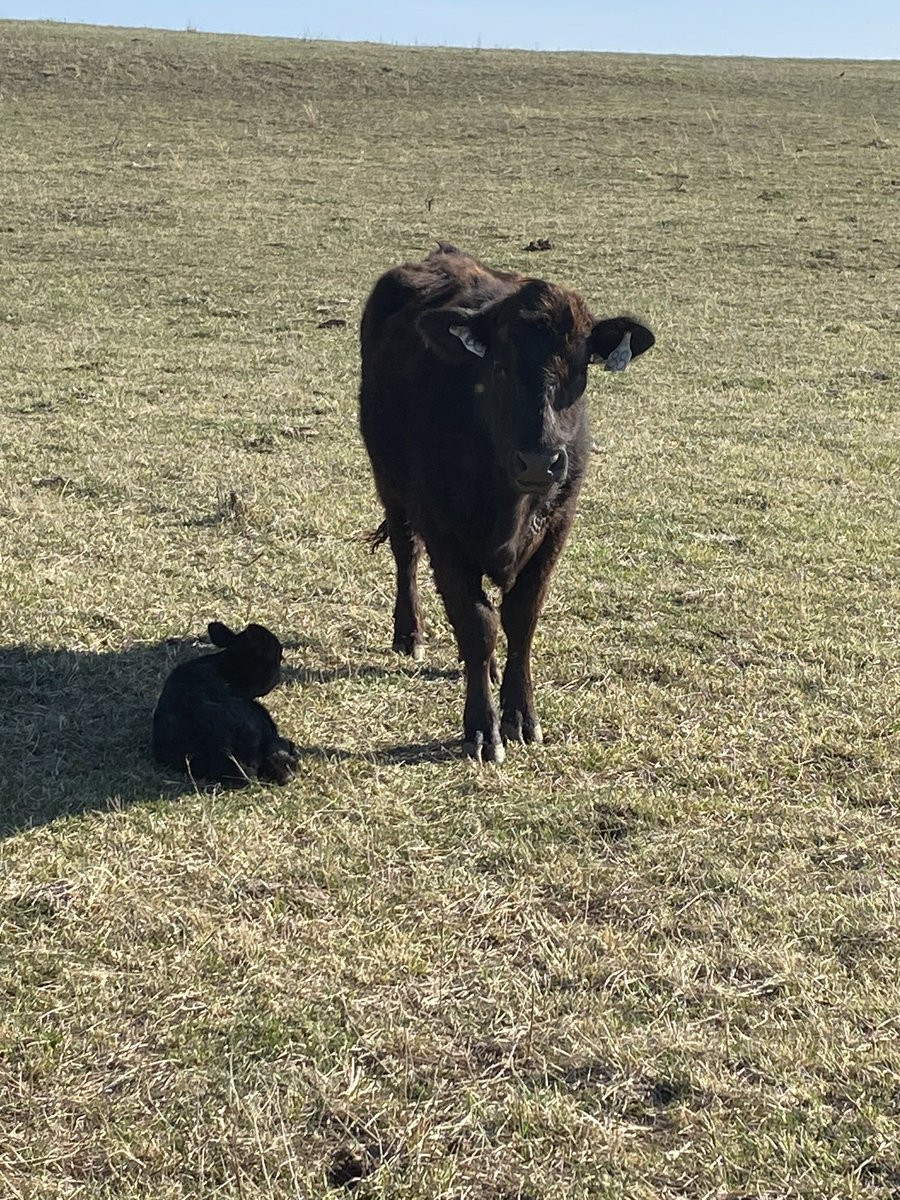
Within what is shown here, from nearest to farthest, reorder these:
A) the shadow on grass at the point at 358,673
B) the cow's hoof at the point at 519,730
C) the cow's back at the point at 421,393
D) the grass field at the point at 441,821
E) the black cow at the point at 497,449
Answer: the grass field at the point at 441,821, the black cow at the point at 497,449, the cow's back at the point at 421,393, the cow's hoof at the point at 519,730, the shadow on grass at the point at 358,673

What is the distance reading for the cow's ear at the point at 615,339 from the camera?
5043 millimetres

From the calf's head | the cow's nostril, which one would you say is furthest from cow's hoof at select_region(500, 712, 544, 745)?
the cow's nostril

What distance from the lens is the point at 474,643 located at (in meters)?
5.16

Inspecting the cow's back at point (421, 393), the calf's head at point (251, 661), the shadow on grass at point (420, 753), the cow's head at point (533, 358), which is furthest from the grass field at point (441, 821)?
the cow's head at point (533, 358)

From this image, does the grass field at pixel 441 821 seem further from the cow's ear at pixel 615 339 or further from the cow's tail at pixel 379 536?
the cow's ear at pixel 615 339

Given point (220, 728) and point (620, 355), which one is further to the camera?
point (620, 355)

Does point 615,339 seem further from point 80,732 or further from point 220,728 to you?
point 80,732

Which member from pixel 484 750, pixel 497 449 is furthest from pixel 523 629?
pixel 497 449

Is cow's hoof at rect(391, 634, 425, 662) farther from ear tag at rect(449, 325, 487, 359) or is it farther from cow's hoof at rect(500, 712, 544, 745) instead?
ear tag at rect(449, 325, 487, 359)

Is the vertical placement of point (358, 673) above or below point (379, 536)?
below

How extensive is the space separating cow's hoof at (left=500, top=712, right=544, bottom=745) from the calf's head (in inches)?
38.8

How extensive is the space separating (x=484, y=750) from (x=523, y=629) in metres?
0.59

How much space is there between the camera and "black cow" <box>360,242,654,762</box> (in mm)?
4832

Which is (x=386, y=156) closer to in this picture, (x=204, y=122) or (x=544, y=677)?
(x=204, y=122)
